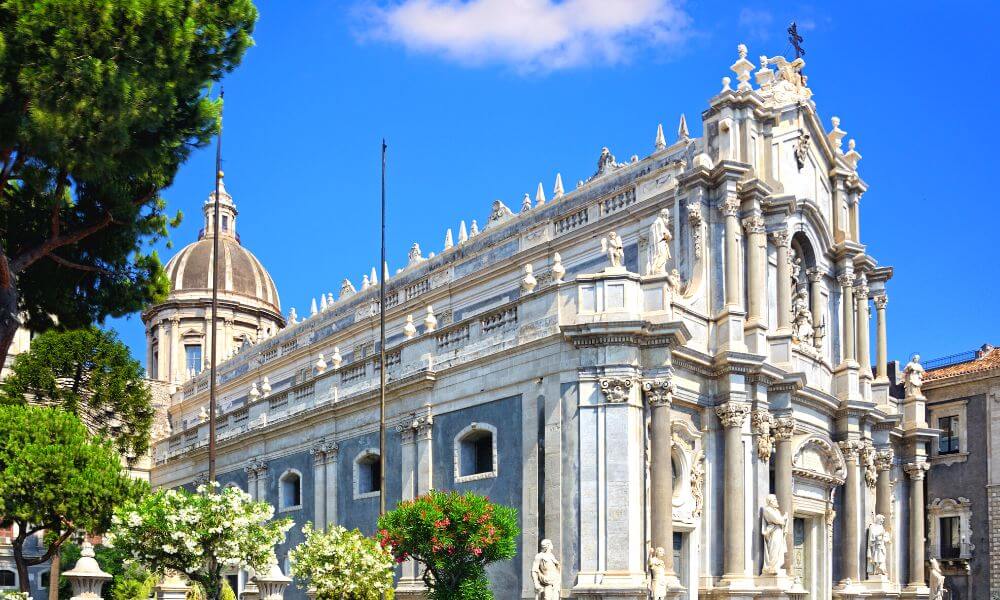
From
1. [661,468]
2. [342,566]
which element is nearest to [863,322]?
[661,468]

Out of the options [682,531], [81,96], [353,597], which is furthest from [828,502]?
[81,96]

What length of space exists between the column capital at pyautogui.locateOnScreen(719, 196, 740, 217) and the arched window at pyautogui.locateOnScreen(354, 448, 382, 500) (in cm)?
1309

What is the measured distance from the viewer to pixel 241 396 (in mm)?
60156

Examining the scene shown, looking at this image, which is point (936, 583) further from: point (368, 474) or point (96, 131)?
point (96, 131)

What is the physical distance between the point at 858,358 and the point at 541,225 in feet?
42.7

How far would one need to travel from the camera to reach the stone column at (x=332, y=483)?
133ft

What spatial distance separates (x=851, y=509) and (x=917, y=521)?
662 centimetres

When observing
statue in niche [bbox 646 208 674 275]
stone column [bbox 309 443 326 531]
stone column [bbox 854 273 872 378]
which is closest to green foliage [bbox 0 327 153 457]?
stone column [bbox 309 443 326 531]

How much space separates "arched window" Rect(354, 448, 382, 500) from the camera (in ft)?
127

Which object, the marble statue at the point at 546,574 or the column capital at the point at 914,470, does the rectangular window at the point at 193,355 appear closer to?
the column capital at the point at 914,470

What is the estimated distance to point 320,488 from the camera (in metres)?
41.4

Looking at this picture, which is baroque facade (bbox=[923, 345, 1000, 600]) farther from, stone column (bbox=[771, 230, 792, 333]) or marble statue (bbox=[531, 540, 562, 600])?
marble statue (bbox=[531, 540, 562, 600])

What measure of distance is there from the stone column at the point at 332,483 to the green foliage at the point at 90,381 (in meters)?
15.8

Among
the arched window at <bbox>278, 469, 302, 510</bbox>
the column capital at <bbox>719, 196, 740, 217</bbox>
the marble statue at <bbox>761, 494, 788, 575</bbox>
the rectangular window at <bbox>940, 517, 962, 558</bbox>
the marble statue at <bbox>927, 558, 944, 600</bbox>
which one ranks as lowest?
the marble statue at <bbox>927, 558, 944, 600</bbox>
